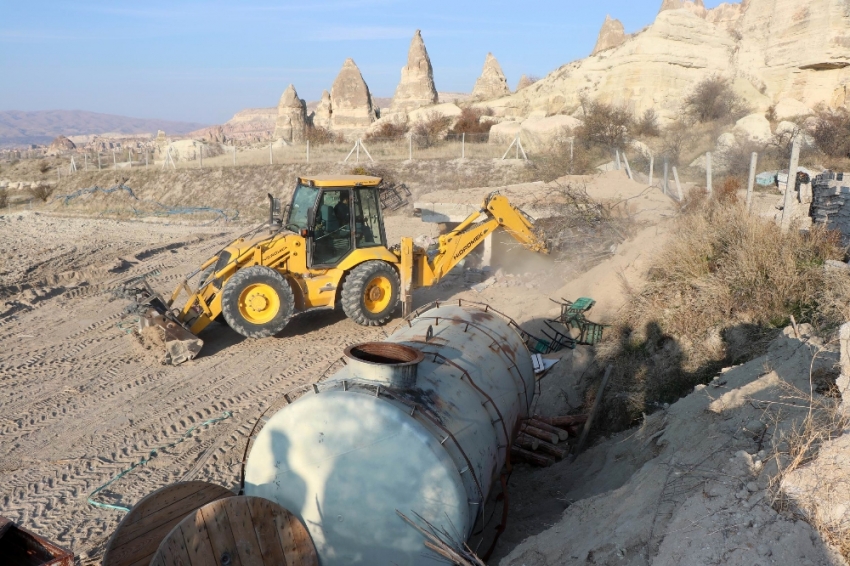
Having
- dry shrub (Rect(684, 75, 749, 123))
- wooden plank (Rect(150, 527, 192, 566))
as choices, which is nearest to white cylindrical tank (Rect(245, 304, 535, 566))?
wooden plank (Rect(150, 527, 192, 566))

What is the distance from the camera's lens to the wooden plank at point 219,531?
3.54 meters

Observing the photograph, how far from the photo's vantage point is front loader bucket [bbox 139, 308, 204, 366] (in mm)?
8906

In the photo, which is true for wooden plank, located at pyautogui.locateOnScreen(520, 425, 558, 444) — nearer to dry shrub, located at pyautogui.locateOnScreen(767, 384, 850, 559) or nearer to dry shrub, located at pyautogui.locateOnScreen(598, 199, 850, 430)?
dry shrub, located at pyautogui.locateOnScreen(598, 199, 850, 430)

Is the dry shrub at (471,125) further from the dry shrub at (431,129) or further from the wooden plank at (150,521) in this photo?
the wooden plank at (150,521)

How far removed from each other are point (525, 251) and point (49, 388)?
30.7ft

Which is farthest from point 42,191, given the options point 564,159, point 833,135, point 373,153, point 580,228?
point 833,135

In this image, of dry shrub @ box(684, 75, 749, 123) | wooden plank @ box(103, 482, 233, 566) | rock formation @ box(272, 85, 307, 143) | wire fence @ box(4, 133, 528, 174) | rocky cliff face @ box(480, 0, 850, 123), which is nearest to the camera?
wooden plank @ box(103, 482, 233, 566)

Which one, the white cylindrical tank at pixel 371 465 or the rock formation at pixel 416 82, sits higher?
the rock formation at pixel 416 82

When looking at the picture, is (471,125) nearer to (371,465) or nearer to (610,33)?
(610,33)

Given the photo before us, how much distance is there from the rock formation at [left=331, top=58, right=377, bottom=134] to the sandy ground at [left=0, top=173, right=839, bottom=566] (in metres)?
37.2

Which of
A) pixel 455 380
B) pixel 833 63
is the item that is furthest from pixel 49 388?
pixel 833 63

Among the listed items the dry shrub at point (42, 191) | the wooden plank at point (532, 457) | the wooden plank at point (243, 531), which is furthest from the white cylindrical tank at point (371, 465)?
the dry shrub at point (42, 191)

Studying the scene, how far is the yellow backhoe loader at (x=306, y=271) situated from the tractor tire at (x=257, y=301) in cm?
1

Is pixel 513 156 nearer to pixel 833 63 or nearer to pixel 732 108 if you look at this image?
pixel 732 108
